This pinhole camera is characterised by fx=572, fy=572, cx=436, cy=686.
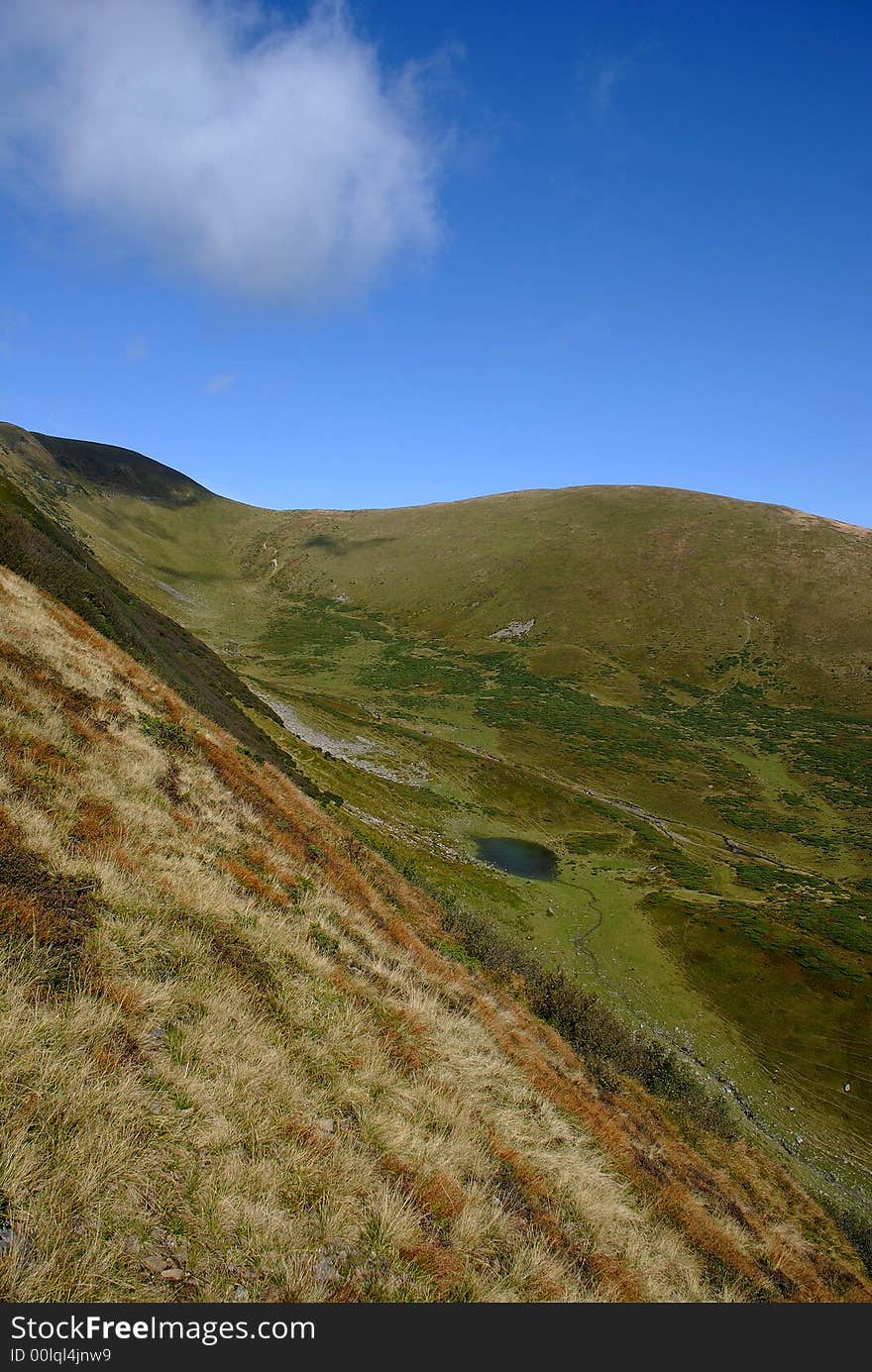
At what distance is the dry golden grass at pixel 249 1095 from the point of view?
418 cm

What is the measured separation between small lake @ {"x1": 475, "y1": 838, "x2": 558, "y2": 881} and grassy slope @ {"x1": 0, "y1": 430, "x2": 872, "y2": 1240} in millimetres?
1512

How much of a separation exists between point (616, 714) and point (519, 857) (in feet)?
154

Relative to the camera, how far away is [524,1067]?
10.9m

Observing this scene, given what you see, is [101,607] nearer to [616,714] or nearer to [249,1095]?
[249,1095]

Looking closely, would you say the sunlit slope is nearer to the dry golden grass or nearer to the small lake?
the small lake

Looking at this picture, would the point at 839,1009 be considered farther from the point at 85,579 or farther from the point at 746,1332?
the point at 85,579

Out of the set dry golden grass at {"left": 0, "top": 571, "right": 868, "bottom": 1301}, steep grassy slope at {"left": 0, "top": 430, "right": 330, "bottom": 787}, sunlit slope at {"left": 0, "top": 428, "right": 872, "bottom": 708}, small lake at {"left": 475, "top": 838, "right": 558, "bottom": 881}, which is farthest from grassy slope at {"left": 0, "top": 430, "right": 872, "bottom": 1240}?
dry golden grass at {"left": 0, "top": 571, "right": 868, "bottom": 1301}

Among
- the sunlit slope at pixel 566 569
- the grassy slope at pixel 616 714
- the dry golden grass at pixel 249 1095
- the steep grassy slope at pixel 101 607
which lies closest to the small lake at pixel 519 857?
the grassy slope at pixel 616 714

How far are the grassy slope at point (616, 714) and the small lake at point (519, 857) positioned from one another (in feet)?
4.96

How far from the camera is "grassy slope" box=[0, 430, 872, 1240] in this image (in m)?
31.0

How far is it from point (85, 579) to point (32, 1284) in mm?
25250

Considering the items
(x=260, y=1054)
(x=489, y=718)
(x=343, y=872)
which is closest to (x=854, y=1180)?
(x=343, y=872)

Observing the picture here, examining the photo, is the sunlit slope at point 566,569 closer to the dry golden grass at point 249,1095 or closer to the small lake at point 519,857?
the small lake at point 519,857

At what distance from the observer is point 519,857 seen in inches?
1778
